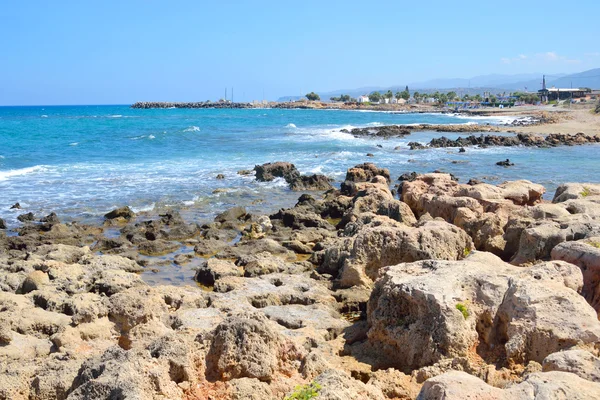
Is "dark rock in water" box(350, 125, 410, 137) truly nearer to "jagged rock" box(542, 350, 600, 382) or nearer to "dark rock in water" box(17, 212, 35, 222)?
"dark rock in water" box(17, 212, 35, 222)

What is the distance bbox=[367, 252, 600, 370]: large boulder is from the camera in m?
6.63

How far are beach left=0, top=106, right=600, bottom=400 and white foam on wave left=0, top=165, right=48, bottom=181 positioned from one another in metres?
A: 7.09

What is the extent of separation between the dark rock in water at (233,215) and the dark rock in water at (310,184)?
6.93m

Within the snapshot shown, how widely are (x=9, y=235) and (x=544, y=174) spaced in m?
26.9

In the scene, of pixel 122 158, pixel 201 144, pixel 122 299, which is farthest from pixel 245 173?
pixel 122 299

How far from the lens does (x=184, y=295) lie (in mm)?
10344

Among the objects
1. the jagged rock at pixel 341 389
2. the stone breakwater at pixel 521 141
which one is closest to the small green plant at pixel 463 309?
the jagged rock at pixel 341 389

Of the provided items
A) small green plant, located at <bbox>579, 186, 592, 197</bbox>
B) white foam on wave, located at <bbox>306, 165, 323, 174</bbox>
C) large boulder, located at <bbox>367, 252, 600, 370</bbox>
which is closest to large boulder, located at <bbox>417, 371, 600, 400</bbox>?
large boulder, located at <bbox>367, 252, 600, 370</bbox>

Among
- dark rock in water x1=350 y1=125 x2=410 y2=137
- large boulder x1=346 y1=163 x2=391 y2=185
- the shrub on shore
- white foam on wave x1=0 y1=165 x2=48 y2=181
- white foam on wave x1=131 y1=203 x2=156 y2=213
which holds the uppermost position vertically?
the shrub on shore

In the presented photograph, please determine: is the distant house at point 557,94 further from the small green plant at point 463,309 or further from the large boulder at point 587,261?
the small green plant at point 463,309

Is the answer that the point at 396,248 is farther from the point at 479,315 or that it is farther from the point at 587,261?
the point at 479,315

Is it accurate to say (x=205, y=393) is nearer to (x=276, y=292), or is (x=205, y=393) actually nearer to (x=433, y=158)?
(x=276, y=292)

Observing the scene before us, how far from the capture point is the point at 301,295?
35.9 feet

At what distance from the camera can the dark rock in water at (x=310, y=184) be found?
2711 cm
